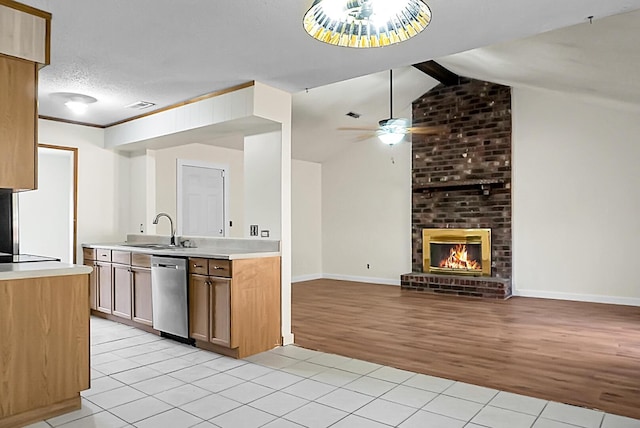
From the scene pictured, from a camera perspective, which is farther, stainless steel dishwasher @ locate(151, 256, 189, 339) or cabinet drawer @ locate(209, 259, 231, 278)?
stainless steel dishwasher @ locate(151, 256, 189, 339)

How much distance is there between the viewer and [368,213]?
8203 mm

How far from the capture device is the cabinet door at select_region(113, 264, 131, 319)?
179 inches

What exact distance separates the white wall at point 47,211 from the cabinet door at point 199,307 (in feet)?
10.8

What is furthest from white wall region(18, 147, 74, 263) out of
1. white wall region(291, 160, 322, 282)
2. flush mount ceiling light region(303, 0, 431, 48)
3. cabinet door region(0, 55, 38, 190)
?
flush mount ceiling light region(303, 0, 431, 48)

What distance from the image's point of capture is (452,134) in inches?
280

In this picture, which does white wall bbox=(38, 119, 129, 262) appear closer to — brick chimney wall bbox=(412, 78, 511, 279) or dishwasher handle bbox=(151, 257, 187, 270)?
dishwasher handle bbox=(151, 257, 187, 270)

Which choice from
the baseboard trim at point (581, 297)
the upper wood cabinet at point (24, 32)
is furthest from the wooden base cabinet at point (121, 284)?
the baseboard trim at point (581, 297)

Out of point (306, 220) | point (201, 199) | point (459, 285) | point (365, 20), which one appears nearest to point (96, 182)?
point (201, 199)

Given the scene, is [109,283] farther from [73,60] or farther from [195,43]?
[195,43]

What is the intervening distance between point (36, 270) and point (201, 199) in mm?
4399

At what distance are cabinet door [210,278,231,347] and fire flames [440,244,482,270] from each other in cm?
459

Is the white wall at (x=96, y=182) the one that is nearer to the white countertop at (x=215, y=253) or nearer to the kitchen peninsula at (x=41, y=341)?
the white countertop at (x=215, y=253)

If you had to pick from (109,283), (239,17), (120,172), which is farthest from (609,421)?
(120,172)

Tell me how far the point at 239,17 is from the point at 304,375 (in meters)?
2.49
